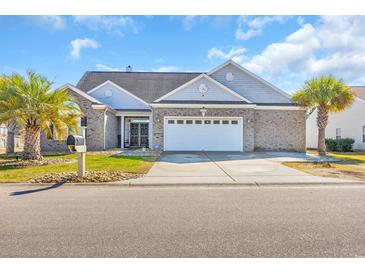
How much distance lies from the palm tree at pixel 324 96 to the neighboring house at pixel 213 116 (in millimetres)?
2060

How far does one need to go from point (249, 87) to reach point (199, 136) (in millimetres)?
6209

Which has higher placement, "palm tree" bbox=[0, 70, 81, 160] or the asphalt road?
"palm tree" bbox=[0, 70, 81, 160]

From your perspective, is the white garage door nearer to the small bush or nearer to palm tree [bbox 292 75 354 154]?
palm tree [bbox 292 75 354 154]

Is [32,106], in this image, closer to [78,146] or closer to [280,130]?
[78,146]

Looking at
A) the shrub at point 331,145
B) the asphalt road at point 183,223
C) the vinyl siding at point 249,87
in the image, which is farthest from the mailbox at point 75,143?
the shrub at point 331,145

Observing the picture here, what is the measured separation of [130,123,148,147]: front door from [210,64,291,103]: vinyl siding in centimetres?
790

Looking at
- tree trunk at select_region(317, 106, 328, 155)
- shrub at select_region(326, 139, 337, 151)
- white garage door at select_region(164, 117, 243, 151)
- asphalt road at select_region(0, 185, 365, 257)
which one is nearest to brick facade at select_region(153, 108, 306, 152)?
white garage door at select_region(164, 117, 243, 151)

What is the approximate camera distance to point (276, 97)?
65.0 feet

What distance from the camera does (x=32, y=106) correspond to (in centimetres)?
1109

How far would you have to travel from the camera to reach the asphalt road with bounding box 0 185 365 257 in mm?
3342

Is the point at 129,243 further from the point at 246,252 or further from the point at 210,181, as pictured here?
the point at 210,181

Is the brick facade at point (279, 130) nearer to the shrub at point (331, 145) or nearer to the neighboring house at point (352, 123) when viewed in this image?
the shrub at point (331, 145)

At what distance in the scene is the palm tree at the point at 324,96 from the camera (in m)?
16.2

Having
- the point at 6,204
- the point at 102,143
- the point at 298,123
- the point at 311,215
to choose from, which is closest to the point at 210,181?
the point at 311,215
